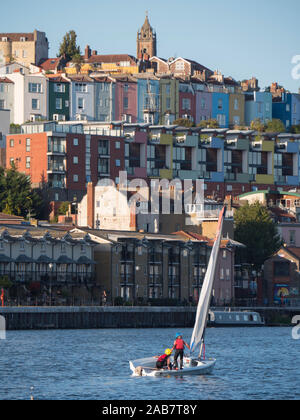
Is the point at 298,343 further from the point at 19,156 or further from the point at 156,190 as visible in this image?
the point at 19,156

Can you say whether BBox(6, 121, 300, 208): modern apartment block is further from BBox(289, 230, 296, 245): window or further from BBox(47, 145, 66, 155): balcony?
BBox(289, 230, 296, 245): window

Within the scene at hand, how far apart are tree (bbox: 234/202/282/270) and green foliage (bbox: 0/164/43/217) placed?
25982mm

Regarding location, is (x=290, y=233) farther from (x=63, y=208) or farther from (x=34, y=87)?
(x=34, y=87)

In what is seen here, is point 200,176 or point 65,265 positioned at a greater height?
point 200,176

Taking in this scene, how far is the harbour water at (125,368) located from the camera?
6788 centimetres

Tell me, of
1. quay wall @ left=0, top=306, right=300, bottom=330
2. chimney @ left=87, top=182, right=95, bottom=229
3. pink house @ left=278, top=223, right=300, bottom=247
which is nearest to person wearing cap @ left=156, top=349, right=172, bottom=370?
quay wall @ left=0, top=306, right=300, bottom=330

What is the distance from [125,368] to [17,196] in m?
89.1

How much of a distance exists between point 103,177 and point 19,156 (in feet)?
39.2

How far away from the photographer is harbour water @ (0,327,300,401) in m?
67.9

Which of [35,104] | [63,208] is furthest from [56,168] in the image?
[35,104]

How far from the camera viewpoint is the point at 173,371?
233 ft
